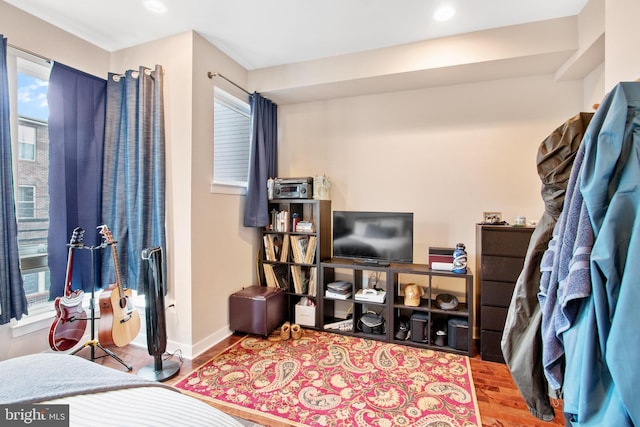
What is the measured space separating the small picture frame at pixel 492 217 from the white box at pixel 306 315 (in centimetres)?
186

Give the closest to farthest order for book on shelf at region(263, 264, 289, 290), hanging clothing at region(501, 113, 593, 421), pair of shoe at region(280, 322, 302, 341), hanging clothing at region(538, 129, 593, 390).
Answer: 1. hanging clothing at region(538, 129, 593, 390)
2. hanging clothing at region(501, 113, 593, 421)
3. pair of shoe at region(280, 322, 302, 341)
4. book on shelf at region(263, 264, 289, 290)

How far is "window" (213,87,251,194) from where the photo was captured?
9.44 feet

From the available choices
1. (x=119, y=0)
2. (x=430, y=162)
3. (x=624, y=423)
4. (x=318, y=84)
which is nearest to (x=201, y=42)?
(x=119, y=0)

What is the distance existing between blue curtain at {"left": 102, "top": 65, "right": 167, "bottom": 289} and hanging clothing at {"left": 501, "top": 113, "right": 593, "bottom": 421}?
244 centimetres

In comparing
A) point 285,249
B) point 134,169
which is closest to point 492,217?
point 285,249

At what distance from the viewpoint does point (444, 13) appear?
2.14 meters

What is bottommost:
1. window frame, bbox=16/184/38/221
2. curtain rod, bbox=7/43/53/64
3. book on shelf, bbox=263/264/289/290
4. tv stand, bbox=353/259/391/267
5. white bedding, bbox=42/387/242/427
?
book on shelf, bbox=263/264/289/290

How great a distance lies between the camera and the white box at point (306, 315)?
2932 mm

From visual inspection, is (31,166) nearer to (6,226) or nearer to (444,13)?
(6,226)

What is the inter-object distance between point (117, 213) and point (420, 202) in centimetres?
284

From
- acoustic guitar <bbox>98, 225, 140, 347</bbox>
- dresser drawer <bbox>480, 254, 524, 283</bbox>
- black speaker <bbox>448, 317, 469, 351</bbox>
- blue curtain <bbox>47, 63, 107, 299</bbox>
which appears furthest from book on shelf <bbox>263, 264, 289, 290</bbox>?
dresser drawer <bbox>480, 254, 524, 283</bbox>

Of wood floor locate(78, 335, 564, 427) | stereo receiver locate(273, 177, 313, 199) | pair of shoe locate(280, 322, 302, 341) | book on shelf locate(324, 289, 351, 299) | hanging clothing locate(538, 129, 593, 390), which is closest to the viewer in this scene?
hanging clothing locate(538, 129, 593, 390)

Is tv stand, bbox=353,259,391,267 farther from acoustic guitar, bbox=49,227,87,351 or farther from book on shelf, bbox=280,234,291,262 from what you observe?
acoustic guitar, bbox=49,227,87,351

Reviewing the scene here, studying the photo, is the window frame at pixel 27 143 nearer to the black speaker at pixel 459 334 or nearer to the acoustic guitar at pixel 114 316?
the acoustic guitar at pixel 114 316
